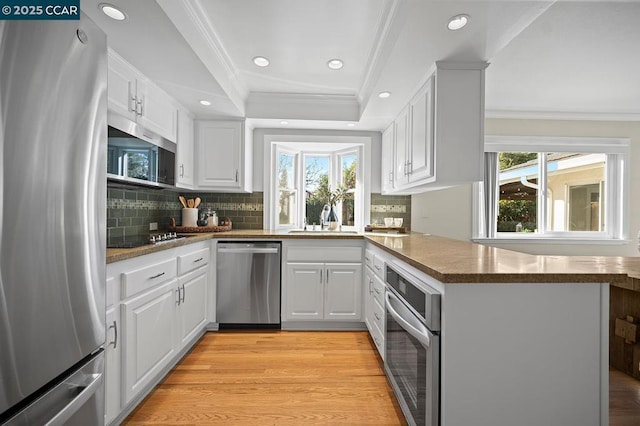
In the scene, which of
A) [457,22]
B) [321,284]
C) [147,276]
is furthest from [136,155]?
[457,22]

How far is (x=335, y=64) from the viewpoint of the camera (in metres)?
2.72

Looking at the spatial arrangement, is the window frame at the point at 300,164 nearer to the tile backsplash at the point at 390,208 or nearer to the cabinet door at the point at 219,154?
the tile backsplash at the point at 390,208

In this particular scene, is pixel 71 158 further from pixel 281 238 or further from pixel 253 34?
pixel 281 238

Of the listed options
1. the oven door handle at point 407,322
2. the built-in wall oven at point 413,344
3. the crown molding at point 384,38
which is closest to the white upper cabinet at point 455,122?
the crown molding at point 384,38

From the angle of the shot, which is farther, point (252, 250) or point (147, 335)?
point (252, 250)

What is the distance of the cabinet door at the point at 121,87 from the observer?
6.43 ft

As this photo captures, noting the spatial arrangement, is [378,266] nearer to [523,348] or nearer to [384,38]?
[523,348]

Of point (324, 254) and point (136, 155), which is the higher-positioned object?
point (136, 155)

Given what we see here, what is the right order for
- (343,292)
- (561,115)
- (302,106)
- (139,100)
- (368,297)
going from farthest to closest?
(561,115) → (302,106) → (343,292) → (368,297) → (139,100)

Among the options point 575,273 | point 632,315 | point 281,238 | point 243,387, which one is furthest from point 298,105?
point 632,315

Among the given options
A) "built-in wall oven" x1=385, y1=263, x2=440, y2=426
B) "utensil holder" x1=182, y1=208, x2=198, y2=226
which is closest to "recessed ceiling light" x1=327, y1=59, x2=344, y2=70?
"built-in wall oven" x1=385, y1=263, x2=440, y2=426

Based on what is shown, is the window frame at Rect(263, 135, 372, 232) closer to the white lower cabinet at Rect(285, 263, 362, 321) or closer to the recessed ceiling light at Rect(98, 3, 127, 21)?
the white lower cabinet at Rect(285, 263, 362, 321)

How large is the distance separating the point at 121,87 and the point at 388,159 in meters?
2.54

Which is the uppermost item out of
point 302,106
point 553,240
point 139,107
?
point 302,106
